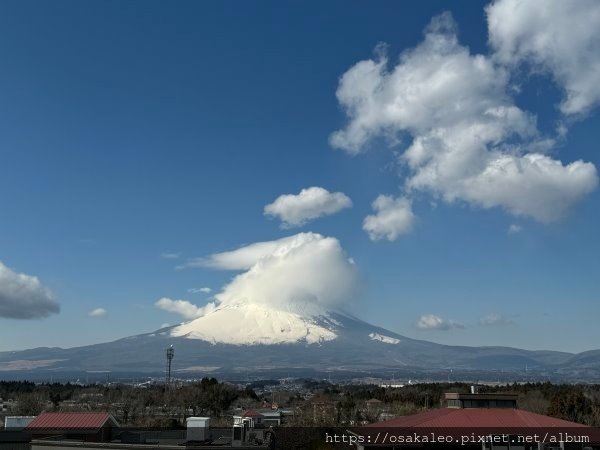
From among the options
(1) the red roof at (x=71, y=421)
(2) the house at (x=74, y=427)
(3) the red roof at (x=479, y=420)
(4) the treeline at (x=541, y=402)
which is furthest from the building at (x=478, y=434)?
(1) the red roof at (x=71, y=421)

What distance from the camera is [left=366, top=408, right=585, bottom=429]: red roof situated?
55938mm

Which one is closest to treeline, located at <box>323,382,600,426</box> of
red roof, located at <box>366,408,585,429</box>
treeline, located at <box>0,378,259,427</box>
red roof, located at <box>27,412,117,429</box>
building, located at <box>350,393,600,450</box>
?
red roof, located at <box>366,408,585,429</box>

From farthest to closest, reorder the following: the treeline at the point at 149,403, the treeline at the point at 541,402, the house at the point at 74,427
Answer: the treeline at the point at 149,403 → the treeline at the point at 541,402 → the house at the point at 74,427

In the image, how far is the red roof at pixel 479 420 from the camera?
184 ft

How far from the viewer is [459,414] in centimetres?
5834

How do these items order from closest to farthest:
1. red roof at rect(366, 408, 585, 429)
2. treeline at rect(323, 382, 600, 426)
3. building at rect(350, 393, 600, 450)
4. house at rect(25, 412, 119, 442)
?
house at rect(25, 412, 119, 442) → building at rect(350, 393, 600, 450) → red roof at rect(366, 408, 585, 429) → treeline at rect(323, 382, 600, 426)

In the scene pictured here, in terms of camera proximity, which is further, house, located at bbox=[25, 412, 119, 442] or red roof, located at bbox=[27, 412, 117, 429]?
red roof, located at bbox=[27, 412, 117, 429]

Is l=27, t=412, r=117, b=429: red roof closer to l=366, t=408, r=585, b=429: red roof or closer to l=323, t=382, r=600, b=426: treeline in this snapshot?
l=366, t=408, r=585, b=429: red roof

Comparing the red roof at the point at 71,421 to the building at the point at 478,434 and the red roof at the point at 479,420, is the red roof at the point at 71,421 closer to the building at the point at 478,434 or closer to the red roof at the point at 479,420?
the building at the point at 478,434

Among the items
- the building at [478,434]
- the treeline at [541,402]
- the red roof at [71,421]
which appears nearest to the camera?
the red roof at [71,421]

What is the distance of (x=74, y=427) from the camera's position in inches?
1892

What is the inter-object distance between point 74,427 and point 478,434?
104 feet

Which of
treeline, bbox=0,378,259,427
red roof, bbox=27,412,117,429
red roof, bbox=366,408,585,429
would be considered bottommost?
treeline, bbox=0,378,259,427

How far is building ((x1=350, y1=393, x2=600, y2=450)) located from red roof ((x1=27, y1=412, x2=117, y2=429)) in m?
20.5
